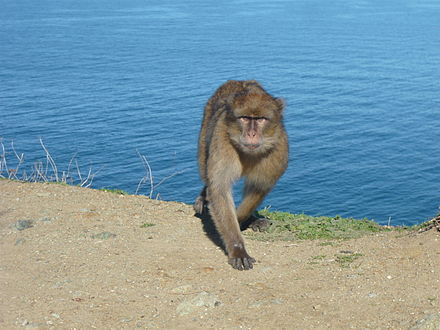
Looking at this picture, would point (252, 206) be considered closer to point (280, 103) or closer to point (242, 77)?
point (280, 103)

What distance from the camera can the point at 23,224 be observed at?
290 inches

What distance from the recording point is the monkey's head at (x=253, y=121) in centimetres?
643

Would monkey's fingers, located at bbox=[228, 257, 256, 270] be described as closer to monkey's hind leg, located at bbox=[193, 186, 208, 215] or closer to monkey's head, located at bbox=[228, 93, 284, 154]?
monkey's head, located at bbox=[228, 93, 284, 154]

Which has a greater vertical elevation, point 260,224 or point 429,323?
point 429,323

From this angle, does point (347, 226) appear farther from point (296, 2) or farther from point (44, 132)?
point (296, 2)

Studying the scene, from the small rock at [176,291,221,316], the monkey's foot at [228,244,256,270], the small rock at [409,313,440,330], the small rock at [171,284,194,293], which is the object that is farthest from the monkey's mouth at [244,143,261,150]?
the small rock at [409,313,440,330]

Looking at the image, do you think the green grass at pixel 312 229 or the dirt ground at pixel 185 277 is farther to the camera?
the green grass at pixel 312 229

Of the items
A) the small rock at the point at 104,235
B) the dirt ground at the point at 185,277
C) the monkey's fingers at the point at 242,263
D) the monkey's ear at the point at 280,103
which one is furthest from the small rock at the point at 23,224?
the monkey's ear at the point at 280,103

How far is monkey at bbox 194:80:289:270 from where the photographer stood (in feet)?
21.2

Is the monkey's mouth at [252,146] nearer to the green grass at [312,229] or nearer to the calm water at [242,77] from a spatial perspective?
the green grass at [312,229]

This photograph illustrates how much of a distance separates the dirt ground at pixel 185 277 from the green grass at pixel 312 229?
1.17 feet

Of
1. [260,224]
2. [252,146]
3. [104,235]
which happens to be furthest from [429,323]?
[104,235]

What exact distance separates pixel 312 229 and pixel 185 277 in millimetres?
→ 2373

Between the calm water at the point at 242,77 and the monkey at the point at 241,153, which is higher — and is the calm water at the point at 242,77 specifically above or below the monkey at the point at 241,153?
below
